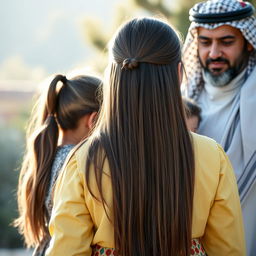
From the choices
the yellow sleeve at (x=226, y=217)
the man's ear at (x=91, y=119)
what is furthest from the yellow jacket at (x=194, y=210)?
the man's ear at (x=91, y=119)

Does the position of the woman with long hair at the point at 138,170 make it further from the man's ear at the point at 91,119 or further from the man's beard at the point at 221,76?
the man's beard at the point at 221,76

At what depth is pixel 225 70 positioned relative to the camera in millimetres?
4180

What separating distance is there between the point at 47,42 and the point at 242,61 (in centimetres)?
7692

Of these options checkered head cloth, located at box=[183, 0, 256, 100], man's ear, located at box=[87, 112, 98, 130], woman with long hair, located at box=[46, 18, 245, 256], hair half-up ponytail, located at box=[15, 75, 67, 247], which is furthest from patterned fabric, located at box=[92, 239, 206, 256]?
checkered head cloth, located at box=[183, 0, 256, 100]

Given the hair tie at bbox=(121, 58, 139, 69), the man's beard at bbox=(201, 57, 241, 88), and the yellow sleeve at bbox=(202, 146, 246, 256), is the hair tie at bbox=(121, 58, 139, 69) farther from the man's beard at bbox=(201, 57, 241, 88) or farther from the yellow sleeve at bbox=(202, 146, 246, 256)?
the man's beard at bbox=(201, 57, 241, 88)

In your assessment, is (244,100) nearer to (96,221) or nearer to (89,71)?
(89,71)

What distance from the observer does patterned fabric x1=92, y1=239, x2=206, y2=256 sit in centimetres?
283

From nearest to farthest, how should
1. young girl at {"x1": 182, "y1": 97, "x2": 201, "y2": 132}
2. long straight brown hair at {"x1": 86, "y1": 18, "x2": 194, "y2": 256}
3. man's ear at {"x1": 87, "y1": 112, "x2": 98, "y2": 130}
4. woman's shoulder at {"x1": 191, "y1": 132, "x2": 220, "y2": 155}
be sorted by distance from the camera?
long straight brown hair at {"x1": 86, "y1": 18, "x2": 194, "y2": 256} → woman's shoulder at {"x1": 191, "y1": 132, "x2": 220, "y2": 155} → man's ear at {"x1": 87, "y1": 112, "x2": 98, "y2": 130} → young girl at {"x1": 182, "y1": 97, "x2": 201, "y2": 132}

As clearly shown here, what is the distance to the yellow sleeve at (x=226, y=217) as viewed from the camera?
2.88 meters

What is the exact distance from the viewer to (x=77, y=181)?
2.81 meters

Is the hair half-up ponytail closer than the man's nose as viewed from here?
Yes

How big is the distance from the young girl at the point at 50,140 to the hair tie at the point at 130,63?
3.22 ft

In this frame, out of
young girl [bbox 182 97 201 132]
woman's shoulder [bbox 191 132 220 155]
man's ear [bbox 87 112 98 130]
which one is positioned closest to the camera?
woman's shoulder [bbox 191 132 220 155]

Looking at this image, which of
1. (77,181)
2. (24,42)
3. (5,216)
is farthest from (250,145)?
(24,42)
